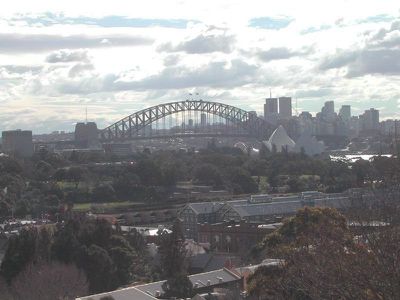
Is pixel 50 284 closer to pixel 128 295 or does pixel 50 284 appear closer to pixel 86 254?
pixel 128 295

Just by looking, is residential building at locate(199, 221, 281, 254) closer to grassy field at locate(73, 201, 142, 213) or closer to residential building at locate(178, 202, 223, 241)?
residential building at locate(178, 202, 223, 241)

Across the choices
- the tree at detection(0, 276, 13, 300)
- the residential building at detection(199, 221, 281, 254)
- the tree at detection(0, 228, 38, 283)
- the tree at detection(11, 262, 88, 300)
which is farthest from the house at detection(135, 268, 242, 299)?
the residential building at detection(199, 221, 281, 254)

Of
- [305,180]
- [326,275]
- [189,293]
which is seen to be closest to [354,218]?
[326,275]

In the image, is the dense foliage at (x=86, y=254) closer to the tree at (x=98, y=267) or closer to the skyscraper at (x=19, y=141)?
the tree at (x=98, y=267)

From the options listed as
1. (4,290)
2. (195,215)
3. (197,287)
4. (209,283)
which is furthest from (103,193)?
(197,287)

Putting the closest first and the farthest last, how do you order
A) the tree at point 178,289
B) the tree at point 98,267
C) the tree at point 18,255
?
the tree at point 178,289, the tree at point 98,267, the tree at point 18,255

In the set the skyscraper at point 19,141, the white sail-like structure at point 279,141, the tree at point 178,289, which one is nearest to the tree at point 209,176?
the tree at point 178,289
